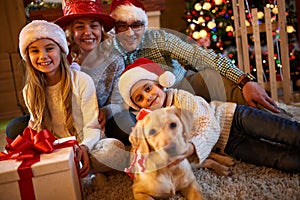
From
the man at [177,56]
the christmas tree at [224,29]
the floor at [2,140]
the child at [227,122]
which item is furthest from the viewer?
the christmas tree at [224,29]

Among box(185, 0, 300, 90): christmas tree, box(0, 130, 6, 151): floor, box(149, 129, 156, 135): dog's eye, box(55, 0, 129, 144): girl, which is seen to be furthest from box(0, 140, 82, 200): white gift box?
box(185, 0, 300, 90): christmas tree

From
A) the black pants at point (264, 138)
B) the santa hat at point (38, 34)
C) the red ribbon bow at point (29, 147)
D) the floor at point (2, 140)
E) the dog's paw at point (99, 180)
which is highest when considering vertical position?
the santa hat at point (38, 34)

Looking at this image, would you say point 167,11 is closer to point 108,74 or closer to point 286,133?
point 108,74

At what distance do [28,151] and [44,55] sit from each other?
43cm

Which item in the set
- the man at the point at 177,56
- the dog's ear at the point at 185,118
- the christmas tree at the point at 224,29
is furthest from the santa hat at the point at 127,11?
the christmas tree at the point at 224,29

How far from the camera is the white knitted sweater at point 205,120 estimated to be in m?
0.99

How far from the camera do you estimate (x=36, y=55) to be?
1.22m

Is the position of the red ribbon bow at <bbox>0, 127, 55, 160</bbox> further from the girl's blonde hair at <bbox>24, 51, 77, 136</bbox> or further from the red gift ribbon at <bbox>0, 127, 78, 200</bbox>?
the girl's blonde hair at <bbox>24, 51, 77, 136</bbox>

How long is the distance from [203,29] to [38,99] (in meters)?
2.02

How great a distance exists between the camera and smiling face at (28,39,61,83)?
1.22m

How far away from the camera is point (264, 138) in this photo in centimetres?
116

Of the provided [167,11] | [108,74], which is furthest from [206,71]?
[167,11]

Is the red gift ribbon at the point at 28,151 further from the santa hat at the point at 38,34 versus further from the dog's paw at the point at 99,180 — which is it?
the santa hat at the point at 38,34

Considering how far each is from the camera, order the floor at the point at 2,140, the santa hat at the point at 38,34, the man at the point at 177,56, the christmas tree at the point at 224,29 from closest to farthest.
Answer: the santa hat at the point at 38,34, the man at the point at 177,56, the floor at the point at 2,140, the christmas tree at the point at 224,29
